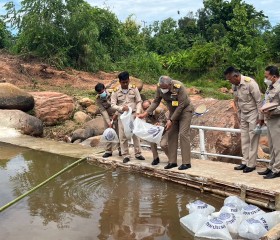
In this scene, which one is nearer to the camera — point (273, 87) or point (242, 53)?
point (273, 87)

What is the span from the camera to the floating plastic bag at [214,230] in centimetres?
435

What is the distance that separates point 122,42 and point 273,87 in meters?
24.7

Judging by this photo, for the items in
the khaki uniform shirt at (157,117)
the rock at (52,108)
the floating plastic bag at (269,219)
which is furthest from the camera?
the rock at (52,108)

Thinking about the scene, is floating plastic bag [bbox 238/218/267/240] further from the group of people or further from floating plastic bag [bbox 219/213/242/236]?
the group of people

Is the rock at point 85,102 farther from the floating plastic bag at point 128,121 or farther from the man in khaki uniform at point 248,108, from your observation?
the man in khaki uniform at point 248,108

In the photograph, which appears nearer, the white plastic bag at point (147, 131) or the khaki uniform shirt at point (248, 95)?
the khaki uniform shirt at point (248, 95)

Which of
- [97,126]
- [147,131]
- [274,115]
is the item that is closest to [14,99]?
[97,126]

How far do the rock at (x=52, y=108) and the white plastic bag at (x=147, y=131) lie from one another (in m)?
6.48

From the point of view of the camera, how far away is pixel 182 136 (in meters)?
6.62

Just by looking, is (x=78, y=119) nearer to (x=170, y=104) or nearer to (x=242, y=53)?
(x=170, y=104)

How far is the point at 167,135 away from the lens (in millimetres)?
7008

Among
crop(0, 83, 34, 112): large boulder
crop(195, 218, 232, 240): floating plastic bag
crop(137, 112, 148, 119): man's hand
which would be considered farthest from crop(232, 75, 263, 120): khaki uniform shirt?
crop(0, 83, 34, 112): large boulder

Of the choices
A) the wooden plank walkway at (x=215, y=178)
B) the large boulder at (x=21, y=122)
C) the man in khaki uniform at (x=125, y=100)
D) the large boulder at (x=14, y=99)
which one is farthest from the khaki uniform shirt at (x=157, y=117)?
the large boulder at (x=14, y=99)

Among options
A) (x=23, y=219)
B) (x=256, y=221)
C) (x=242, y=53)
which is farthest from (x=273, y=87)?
(x=242, y=53)
